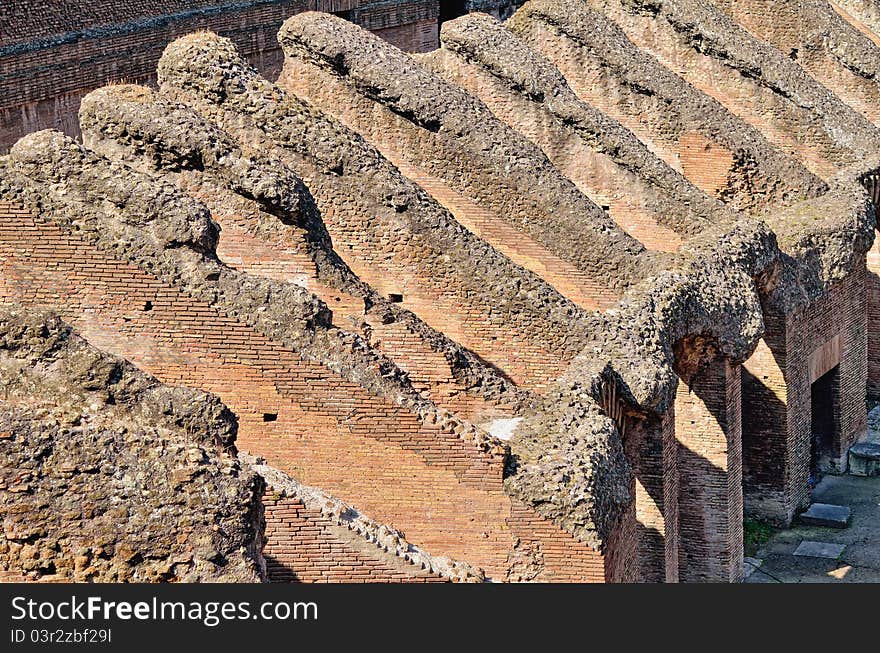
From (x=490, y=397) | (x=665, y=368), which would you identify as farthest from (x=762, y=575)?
(x=490, y=397)

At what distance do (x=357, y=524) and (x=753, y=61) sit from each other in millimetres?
12055

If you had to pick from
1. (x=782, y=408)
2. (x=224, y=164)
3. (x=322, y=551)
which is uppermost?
(x=224, y=164)

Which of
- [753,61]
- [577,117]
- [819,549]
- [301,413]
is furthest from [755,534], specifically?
[301,413]

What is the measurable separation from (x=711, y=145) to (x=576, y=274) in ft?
13.0

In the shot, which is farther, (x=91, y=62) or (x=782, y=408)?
(x=782, y=408)

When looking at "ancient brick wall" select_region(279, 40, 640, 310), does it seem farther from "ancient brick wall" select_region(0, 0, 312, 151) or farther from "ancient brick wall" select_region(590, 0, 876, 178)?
"ancient brick wall" select_region(590, 0, 876, 178)

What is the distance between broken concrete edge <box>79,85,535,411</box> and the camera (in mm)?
12438

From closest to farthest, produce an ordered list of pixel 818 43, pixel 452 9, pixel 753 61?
pixel 753 61 < pixel 818 43 < pixel 452 9

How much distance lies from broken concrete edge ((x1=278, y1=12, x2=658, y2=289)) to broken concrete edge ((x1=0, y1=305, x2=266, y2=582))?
6971mm

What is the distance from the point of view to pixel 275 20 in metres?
20.4

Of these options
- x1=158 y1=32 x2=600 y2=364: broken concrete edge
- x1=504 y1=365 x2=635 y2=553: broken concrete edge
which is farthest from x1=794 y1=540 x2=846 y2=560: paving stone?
x1=504 y1=365 x2=635 y2=553: broken concrete edge

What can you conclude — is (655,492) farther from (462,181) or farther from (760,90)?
(760,90)

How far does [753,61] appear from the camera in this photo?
20812 mm
